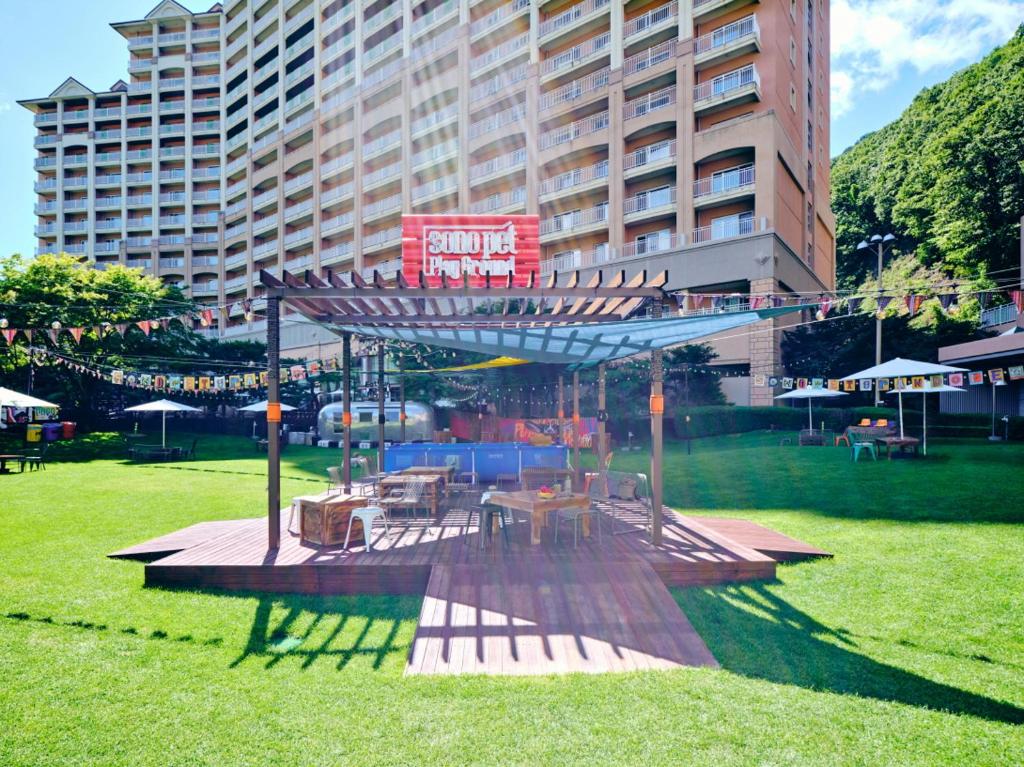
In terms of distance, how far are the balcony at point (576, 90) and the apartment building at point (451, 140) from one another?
13 cm

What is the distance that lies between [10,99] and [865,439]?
74904 mm

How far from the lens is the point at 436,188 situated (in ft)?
117

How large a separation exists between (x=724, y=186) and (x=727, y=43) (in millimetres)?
6135

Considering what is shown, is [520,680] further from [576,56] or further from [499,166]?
[576,56]

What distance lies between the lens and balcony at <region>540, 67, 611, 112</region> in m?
29.6

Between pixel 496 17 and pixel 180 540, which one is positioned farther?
pixel 496 17

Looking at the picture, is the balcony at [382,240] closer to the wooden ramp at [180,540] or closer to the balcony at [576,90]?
the balcony at [576,90]

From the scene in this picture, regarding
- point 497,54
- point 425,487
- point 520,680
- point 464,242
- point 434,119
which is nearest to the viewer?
point 520,680

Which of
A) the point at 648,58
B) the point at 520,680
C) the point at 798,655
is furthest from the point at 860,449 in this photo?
the point at 648,58

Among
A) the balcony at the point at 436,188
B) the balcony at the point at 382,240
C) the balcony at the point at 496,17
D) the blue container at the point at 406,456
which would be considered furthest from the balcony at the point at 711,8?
→ the blue container at the point at 406,456

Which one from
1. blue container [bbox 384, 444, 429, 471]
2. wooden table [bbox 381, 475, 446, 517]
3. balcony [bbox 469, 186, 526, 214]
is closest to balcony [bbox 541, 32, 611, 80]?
balcony [bbox 469, 186, 526, 214]

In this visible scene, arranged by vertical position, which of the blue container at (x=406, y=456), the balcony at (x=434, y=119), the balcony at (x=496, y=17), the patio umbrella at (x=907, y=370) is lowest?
the blue container at (x=406, y=456)

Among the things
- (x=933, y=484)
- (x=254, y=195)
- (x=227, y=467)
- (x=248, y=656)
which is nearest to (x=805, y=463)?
(x=933, y=484)

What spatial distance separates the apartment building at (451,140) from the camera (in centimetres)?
2625
